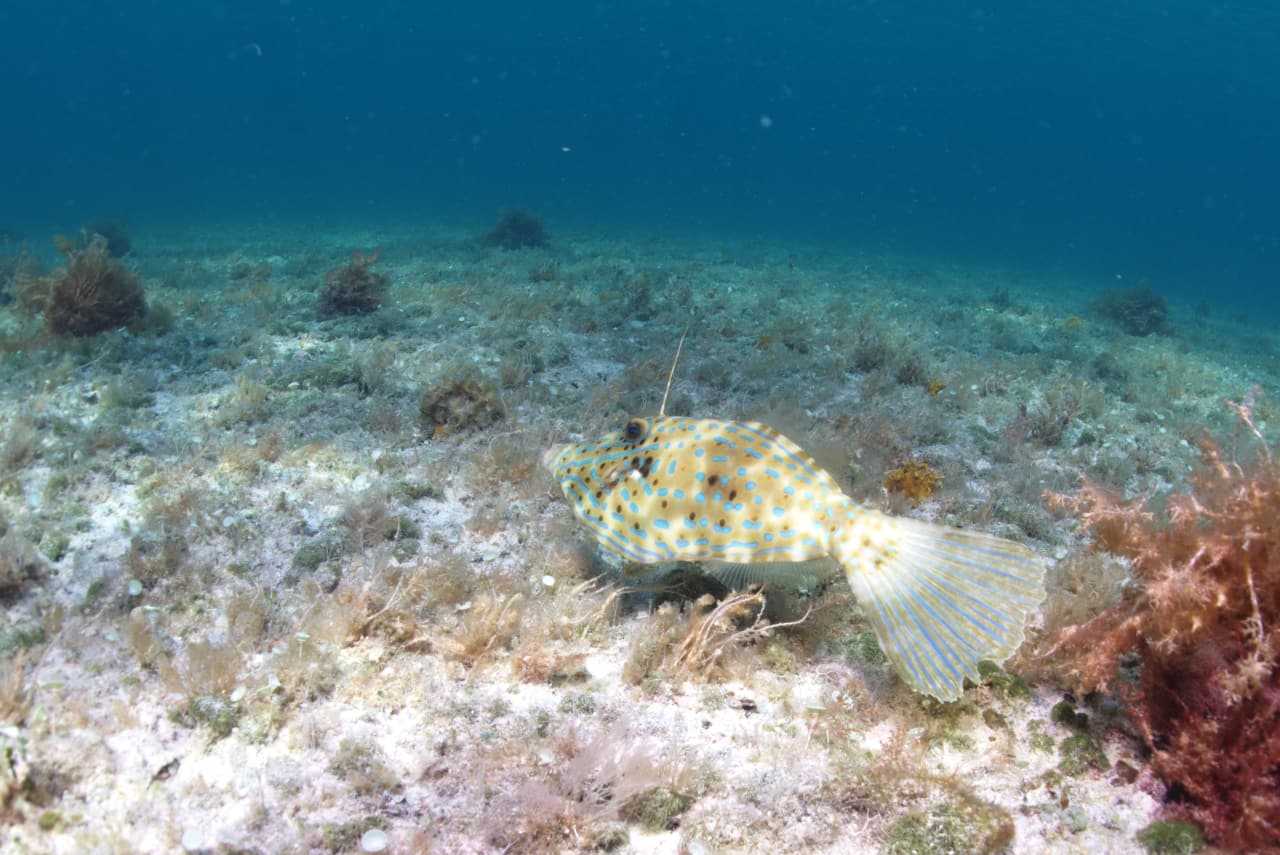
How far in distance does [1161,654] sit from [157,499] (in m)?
7.61

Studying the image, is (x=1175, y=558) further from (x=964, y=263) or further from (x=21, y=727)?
(x=964, y=263)

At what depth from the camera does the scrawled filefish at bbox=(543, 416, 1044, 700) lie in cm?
334

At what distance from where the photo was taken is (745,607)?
14.9 ft

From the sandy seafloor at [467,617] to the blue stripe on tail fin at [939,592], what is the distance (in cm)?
52

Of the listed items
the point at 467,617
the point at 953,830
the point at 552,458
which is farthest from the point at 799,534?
the point at 467,617

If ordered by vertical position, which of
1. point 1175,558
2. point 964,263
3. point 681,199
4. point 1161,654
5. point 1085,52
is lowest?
point 1161,654

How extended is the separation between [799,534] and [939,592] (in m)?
0.80

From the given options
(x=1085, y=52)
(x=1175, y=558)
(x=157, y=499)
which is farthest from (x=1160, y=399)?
(x=1085, y=52)

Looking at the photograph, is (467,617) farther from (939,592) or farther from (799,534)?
(939,592)

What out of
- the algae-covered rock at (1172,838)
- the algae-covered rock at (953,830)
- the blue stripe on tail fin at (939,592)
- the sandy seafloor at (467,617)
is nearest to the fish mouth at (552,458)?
the sandy seafloor at (467,617)

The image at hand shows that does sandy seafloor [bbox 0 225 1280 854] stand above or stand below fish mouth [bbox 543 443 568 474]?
below

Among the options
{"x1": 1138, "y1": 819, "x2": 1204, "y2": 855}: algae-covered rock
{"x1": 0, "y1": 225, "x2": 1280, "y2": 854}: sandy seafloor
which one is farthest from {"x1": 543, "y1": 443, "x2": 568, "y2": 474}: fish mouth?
{"x1": 1138, "y1": 819, "x2": 1204, "y2": 855}: algae-covered rock

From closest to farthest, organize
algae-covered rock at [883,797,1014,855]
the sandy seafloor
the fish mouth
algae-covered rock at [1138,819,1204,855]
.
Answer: algae-covered rock at [1138,819,1204,855], algae-covered rock at [883,797,1014,855], the sandy seafloor, the fish mouth

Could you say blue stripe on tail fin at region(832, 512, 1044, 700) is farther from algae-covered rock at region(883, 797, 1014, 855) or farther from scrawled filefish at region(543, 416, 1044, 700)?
algae-covered rock at region(883, 797, 1014, 855)
